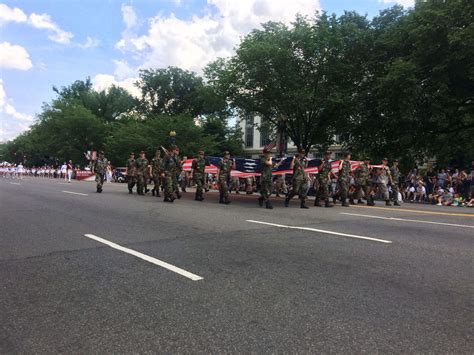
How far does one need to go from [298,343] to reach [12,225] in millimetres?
8391

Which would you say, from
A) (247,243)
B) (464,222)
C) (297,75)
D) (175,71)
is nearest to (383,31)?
(297,75)

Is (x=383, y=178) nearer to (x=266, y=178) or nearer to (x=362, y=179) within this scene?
(x=362, y=179)

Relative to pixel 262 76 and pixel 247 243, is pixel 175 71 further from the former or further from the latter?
pixel 247 243

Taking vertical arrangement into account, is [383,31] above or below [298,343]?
above

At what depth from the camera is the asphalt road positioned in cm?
372

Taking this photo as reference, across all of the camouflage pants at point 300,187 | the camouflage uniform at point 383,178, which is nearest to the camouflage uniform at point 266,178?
the camouflage pants at point 300,187

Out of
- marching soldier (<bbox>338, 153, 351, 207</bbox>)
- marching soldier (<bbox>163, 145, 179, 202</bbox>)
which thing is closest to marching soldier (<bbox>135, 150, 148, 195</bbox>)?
marching soldier (<bbox>163, 145, 179, 202</bbox>)

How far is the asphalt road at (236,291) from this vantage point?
372 cm

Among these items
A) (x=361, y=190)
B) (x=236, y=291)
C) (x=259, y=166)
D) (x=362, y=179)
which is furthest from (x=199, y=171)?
(x=236, y=291)

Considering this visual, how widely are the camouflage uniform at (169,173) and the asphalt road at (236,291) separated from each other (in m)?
6.59

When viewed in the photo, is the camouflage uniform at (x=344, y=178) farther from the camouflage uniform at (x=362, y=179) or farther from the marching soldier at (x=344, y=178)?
the camouflage uniform at (x=362, y=179)

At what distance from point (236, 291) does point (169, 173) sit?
38.2 feet

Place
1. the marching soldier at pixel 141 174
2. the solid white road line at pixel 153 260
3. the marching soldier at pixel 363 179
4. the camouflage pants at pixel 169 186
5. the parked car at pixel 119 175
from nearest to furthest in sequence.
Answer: the solid white road line at pixel 153 260
the camouflage pants at pixel 169 186
the marching soldier at pixel 363 179
the marching soldier at pixel 141 174
the parked car at pixel 119 175

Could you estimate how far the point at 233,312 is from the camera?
171 inches
